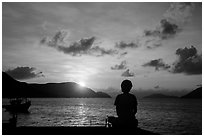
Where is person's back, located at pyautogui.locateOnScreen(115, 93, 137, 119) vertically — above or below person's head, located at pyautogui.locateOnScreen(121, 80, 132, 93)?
below

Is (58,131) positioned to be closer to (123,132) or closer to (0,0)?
(123,132)

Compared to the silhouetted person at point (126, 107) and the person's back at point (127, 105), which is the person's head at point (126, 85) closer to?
the silhouetted person at point (126, 107)

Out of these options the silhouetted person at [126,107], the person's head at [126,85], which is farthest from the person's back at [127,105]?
the person's head at [126,85]

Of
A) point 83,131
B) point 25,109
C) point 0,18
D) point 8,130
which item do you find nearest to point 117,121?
point 83,131

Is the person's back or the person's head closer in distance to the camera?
the person's head

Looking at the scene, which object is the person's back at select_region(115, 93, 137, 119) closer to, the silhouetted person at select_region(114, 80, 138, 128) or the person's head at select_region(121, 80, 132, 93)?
the silhouetted person at select_region(114, 80, 138, 128)

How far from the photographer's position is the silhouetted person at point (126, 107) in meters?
6.97

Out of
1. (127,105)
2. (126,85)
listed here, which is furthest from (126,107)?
(126,85)

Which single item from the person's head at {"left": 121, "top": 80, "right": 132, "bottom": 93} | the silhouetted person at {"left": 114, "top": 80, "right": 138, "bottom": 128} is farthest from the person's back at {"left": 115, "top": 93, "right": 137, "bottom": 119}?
the person's head at {"left": 121, "top": 80, "right": 132, "bottom": 93}

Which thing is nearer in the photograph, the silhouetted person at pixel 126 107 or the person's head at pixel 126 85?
the person's head at pixel 126 85

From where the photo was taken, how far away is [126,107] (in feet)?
23.2

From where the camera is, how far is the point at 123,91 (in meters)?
6.96

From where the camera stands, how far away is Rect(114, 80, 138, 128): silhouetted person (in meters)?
6.97

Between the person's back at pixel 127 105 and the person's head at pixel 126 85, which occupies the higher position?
the person's head at pixel 126 85
